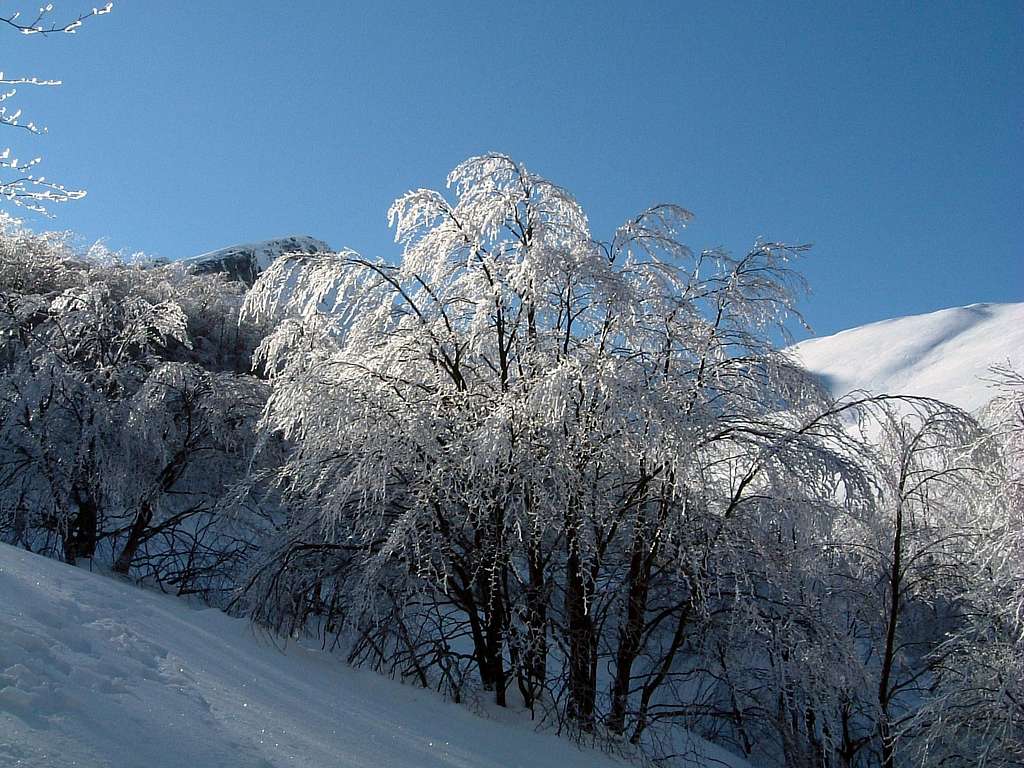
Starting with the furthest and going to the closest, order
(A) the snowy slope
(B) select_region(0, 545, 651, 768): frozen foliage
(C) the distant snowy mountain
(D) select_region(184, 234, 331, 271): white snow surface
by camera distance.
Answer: (A) the snowy slope
(D) select_region(184, 234, 331, 271): white snow surface
(C) the distant snowy mountain
(B) select_region(0, 545, 651, 768): frozen foliage

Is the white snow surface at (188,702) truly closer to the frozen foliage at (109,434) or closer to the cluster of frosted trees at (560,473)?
the cluster of frosted trees at (560,473)

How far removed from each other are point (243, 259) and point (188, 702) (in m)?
24.6

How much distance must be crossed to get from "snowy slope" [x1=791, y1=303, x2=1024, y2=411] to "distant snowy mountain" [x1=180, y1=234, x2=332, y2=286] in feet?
68.4

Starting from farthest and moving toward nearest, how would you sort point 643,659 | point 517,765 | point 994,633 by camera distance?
point 643,659 → point 994,633 → point 517,765

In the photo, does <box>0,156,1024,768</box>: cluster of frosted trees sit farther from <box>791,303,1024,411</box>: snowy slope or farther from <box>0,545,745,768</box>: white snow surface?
<box>791,303,1024,411</box>: snowy slope

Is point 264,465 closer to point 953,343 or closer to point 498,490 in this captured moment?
point 498,490

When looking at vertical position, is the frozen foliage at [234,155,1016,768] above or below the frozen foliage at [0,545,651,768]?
above

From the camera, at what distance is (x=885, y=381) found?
3856 cm

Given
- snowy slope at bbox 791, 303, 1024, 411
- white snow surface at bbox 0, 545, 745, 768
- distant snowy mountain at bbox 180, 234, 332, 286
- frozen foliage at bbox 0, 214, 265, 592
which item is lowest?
white snow surface at bbox 0, 545, 745, 768

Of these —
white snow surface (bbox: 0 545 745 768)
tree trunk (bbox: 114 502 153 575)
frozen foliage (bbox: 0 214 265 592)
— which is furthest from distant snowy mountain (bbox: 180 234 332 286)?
white snow surface (bbox: 0 545 745 768)

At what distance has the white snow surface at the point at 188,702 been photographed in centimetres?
251

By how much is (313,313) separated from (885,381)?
38.1m

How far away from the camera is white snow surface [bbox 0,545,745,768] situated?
2.51 metres

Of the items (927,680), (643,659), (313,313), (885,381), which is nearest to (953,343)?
(885,381)
